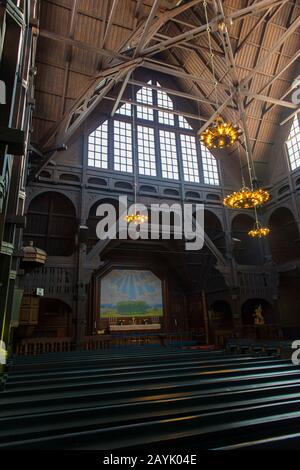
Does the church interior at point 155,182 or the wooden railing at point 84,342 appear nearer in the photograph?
the wooden railing at point 84,342

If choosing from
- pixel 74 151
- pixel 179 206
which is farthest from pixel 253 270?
pixel 74 151

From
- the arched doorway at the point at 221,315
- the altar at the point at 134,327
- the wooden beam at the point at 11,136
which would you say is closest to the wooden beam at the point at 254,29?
the arched doorway at the point at 221,315

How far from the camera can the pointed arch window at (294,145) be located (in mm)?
16188

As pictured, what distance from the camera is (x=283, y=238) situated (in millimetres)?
18203

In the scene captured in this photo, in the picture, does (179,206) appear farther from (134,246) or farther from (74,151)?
(74,151)

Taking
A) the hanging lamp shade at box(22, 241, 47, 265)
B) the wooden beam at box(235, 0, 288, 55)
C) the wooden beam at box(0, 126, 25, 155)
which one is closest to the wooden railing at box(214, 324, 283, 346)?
the hanging lamp shade at box(22, 241, 47, 265)

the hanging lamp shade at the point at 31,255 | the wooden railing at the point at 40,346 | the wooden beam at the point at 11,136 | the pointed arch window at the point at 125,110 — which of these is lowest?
the wooden railing at the point at 40,346

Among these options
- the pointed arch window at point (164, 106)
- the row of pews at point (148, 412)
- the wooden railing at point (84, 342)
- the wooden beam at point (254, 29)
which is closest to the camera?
the row of pews at point (148, 412)

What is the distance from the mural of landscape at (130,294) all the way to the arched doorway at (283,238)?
7785 mm

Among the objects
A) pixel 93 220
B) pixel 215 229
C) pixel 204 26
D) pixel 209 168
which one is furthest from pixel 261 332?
pixel 204 26

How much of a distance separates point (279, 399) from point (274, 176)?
1682 cm

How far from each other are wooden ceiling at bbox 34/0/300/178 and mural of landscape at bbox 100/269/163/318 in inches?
332

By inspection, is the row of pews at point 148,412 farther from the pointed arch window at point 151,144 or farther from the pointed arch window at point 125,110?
the pointed arch window at point 125,110

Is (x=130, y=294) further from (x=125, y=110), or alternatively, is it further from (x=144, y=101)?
(x=144, y=101)
